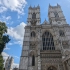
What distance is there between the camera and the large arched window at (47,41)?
2030 centimetres

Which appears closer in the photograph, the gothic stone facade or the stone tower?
the gothic stone facade

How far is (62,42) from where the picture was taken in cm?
2048

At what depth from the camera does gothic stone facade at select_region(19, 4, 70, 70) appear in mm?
16688

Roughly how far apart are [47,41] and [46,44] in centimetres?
90

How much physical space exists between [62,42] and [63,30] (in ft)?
12.6

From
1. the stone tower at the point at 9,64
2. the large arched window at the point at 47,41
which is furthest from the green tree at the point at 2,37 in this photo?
the stone tower at the point at 9,64

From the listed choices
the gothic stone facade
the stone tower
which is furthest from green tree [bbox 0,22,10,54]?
the stone tower

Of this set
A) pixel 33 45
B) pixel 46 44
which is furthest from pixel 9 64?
pixel 46 44

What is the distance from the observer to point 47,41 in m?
21.3

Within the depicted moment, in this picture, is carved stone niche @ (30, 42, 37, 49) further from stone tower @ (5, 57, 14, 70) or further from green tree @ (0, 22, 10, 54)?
stone tower @ (5, 57, 14, 70)

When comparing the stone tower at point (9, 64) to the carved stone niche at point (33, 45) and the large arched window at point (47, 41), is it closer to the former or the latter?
the carved stone niche at point (33, 45)

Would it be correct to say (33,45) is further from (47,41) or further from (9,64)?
(9,64)

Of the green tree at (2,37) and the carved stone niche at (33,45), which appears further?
the carved stone niche at (33,45)

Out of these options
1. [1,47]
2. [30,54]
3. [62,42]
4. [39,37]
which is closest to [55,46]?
[62,42]
